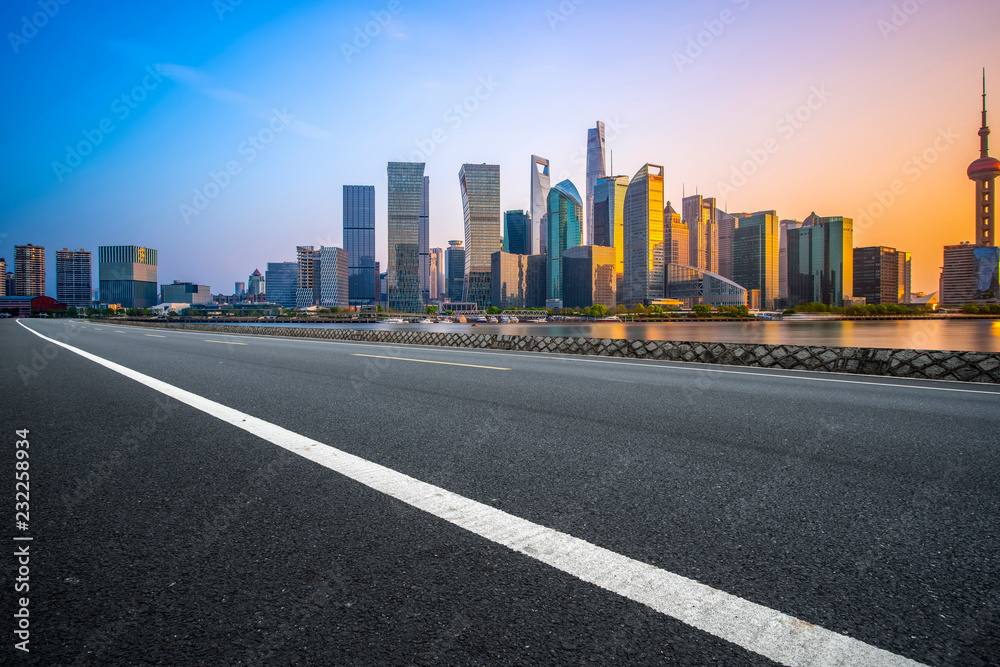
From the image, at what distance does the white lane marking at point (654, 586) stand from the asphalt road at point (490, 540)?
0.05m

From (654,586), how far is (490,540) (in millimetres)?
798

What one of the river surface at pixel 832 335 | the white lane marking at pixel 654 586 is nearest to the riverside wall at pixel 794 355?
the river surface at pixel 832 335

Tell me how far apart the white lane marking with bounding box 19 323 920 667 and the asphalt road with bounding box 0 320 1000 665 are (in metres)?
0.05

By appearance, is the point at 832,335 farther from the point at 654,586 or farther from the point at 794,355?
the point at 654,586

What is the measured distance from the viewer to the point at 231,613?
189 cm

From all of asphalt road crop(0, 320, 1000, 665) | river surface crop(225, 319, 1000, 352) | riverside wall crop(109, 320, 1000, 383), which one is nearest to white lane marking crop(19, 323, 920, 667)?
asphalt road crop(0, 320, 1000, 665)

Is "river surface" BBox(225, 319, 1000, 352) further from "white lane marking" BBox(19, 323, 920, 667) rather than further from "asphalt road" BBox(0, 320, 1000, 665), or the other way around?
"white lane marking" BBox(19, 323, 920, 667)

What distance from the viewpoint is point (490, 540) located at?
2.46 m

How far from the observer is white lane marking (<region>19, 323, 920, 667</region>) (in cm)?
165

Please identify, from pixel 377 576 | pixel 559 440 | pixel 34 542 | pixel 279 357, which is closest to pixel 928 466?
pixel 559 440

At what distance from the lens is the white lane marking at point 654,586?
1654mm

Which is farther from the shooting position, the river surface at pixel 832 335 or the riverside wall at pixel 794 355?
the river surface at pixel 832 335

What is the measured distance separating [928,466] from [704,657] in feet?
11.2

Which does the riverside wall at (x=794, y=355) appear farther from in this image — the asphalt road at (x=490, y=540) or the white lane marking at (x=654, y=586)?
the white lane marking at (x=654, y=586)
